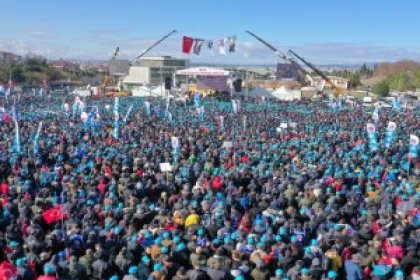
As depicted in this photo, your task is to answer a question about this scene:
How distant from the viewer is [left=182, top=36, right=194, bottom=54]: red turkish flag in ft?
118

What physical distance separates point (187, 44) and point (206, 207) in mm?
25448

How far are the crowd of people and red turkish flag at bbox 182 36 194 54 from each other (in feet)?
46.3

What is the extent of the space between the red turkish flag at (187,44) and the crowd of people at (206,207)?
46.3 feet

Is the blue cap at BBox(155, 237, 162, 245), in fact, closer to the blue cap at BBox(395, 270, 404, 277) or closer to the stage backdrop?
the blue cap at BBox(395, 270, 404, 277)

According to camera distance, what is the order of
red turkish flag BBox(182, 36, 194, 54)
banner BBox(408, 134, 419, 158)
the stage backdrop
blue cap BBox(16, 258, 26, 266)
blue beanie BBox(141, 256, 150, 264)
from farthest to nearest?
the stage backdrop < red turkish flag BBox(182, 36, 194, 54) < banner BBox(408, 134, 419, 158) < blue beanie BBox(141, 256, 150, 264) < blue cap BBox(16, 258, 26, 266)

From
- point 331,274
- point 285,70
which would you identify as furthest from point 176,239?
point 285,70

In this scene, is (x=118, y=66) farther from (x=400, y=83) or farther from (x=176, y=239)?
(x=400, y=83)

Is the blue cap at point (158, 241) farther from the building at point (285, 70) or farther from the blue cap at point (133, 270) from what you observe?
the building at point (285, 70)

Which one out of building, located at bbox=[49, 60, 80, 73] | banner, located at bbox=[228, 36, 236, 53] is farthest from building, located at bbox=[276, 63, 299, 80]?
building, located at bbox=[49, 60, 80, 73]

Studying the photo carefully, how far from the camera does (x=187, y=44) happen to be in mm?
36000

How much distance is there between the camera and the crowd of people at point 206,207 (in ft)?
27.3

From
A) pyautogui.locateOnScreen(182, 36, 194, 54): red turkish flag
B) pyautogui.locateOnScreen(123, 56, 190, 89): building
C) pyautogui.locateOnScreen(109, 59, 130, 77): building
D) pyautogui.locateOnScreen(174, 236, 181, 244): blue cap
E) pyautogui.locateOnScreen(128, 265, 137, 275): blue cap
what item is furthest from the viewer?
pyautogui.locateOnScreen(123, 56, 190, 89): building

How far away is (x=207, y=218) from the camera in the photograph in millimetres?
10984

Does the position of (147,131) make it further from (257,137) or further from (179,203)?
(179,203)
